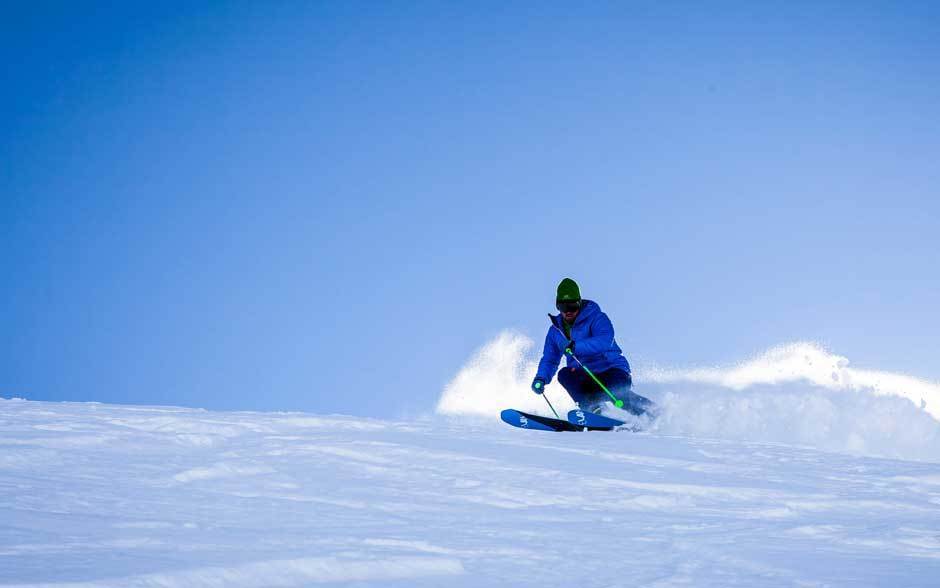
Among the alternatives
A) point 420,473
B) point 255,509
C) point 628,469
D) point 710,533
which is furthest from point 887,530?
point 255,509

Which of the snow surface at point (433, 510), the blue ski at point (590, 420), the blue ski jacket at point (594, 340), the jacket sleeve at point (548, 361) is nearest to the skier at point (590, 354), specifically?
the blue ski jacket at point (594, 340)

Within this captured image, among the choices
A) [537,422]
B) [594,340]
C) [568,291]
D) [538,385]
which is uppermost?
[568,291]

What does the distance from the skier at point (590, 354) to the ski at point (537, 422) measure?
64 cm

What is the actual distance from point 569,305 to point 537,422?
1.61 meters

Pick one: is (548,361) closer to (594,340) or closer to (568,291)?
(594,340)

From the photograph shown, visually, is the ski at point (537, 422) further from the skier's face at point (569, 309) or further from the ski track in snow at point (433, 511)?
the ski track in snow at point (433, 511)

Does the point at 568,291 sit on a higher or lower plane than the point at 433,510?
higher

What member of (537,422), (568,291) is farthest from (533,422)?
(568,291)

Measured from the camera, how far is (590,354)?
994cm

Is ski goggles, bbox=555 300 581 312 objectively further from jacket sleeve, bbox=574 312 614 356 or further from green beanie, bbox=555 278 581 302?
jacket sleeve, bbox=574 312 614 356

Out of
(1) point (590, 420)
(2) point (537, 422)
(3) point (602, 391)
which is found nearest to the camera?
(1) point (590, 420)

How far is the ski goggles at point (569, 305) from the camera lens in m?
9.73

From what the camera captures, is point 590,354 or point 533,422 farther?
point 590,354

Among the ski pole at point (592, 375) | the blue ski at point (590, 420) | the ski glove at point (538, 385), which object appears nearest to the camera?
the blue ski at point (590, 420)
